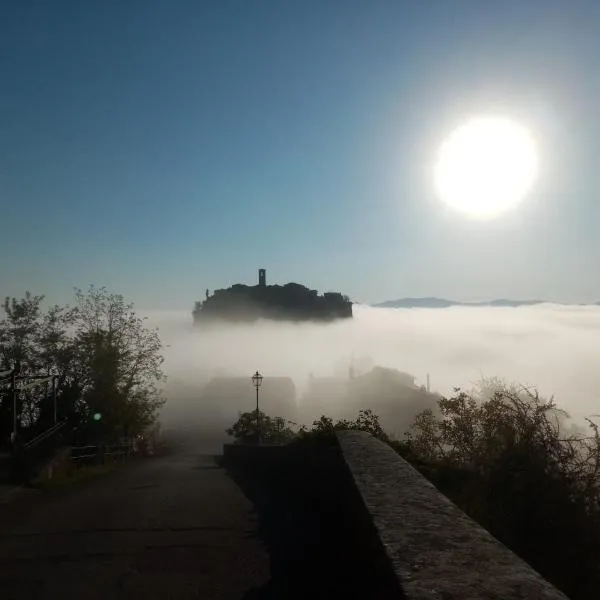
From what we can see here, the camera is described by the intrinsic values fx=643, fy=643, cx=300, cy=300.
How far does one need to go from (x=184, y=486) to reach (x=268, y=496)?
2465mm

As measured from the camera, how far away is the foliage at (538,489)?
767 cm

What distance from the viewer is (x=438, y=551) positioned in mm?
4113

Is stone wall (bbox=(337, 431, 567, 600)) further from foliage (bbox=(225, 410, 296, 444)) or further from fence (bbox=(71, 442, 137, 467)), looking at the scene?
foliage (bbox=(225, 410, 296, 444))

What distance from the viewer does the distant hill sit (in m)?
180

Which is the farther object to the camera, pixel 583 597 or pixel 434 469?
pixel 434 469

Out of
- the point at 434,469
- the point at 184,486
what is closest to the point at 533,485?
the point at 434,469

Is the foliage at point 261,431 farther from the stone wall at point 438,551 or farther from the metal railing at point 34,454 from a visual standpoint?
the stone wall at point 438,551

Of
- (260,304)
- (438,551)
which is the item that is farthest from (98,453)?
(260,304)

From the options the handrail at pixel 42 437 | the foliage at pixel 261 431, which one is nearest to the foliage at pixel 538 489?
the handrail at pixel 42 437

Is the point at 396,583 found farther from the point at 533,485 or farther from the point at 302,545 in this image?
the point at 533,485

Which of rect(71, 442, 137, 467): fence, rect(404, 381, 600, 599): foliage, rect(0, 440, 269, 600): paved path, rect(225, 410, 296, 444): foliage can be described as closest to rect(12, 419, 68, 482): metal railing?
rect(71, 442, 137, 467): fence

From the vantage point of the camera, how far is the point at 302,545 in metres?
8.20

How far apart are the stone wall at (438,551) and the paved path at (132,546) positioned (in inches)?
72.2

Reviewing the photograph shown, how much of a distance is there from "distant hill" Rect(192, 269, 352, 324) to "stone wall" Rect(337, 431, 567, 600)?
170 meters
